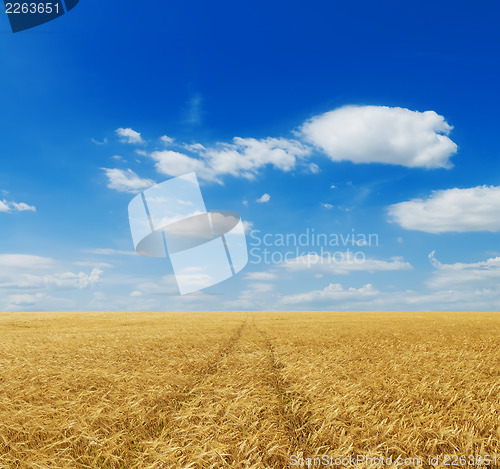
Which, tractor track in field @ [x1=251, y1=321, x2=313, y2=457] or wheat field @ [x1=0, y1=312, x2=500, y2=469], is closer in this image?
wheat field @ [x1=0, y1=312, x2=500, y2=469]

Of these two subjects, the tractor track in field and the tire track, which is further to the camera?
the tire track

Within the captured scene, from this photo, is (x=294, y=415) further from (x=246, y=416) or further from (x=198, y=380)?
(x=198, y=380)

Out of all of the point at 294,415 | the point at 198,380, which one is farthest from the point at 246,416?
the point at 198,380

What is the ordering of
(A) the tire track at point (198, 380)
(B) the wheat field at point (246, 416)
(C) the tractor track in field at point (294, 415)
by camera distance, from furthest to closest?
(A) the tire track at point (198, 380)
(C) the tractor track in field at point (294, 415)
(B) the wheat field at point (246, 416)

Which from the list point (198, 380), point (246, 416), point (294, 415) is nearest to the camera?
point (246, 416)

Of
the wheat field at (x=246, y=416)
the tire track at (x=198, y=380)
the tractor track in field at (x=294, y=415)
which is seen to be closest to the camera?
the wheat field at (x=246, y=416)

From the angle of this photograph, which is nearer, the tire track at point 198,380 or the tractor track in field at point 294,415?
the tractor track in field at point 294,415

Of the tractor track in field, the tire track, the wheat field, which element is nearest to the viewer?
the wheat field

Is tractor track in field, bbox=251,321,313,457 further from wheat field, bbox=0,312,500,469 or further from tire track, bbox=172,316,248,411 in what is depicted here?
tire track, bbox=172,316,248,411

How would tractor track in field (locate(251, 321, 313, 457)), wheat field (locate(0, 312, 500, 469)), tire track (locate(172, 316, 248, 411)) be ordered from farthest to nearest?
tire track (locate(172, 316, 248, 411))
tractor track in field (locate(251, 321, 313, 457))
wheat field (locate(0, 312, 500, 469))

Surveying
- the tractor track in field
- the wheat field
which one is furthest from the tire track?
the tractor track in field

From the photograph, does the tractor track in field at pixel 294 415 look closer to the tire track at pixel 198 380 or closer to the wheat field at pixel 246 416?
the wheat field at pixel 246 416

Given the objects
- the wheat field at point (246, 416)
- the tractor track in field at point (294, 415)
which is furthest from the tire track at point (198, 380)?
the tractor track in field at point (294, 415)

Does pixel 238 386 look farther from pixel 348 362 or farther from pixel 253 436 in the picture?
pixel 348 362
